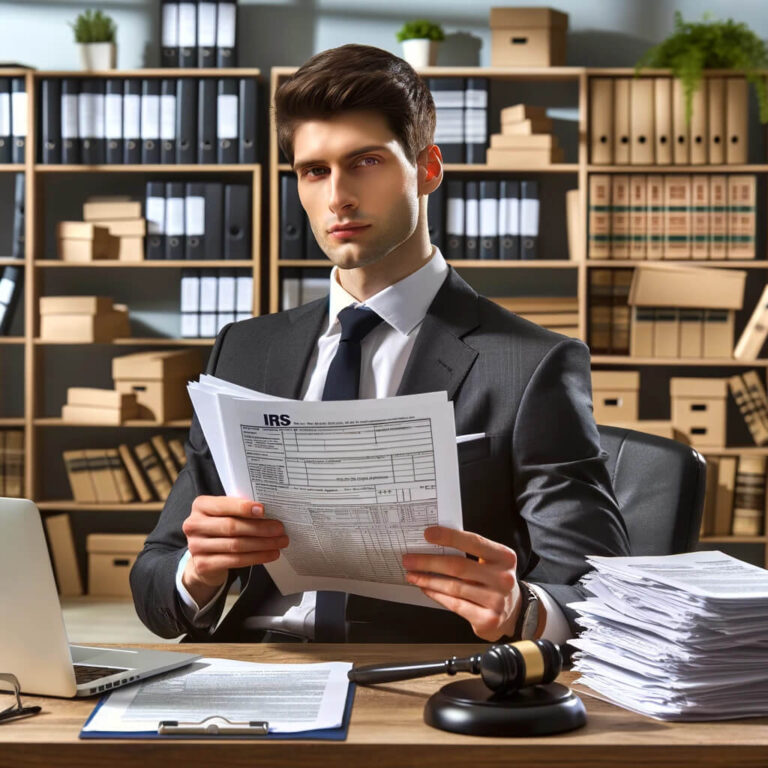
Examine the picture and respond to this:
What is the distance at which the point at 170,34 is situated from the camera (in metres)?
4.38

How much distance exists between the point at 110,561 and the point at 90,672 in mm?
3522

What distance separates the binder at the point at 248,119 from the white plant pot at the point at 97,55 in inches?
22.5

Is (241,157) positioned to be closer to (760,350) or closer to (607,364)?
(607,364)

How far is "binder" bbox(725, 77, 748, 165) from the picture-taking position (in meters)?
4.25

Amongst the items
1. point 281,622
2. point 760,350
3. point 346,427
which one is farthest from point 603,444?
point 760,350

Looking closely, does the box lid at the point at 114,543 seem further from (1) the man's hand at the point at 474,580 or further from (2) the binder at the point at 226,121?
(1) the man's hand at the point at 474,580

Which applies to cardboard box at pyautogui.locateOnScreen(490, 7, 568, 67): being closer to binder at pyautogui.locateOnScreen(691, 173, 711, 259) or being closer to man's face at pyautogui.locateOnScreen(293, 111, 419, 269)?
binder at pyautogui.locateOnScreen(691, 173, 711, 259)

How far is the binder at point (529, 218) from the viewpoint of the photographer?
4.27 m

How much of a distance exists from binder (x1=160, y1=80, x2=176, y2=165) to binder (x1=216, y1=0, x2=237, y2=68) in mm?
231

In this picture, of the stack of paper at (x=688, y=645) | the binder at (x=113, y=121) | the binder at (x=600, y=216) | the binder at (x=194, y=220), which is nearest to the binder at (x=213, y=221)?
the binder at (x=194, y=220)

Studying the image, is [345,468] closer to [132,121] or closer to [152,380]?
[152,380]

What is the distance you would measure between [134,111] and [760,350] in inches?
112

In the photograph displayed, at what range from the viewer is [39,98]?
4359 millimetres

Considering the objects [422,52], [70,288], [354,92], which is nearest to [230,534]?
[354,92]
